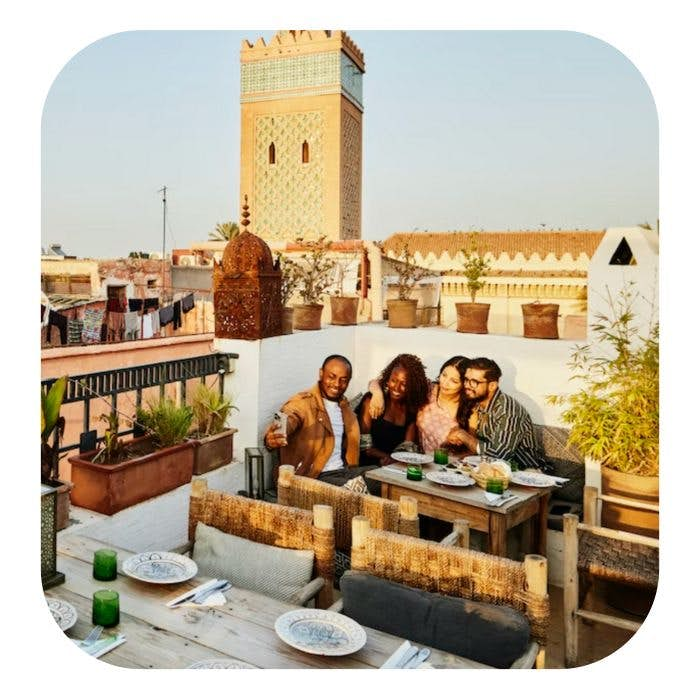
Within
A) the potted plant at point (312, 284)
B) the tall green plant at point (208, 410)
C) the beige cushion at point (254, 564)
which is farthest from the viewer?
the potted plant at point (312, 284)

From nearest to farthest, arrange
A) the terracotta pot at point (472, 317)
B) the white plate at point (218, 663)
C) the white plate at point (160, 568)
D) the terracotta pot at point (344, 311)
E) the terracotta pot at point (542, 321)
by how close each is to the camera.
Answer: the white plate at point (218, 663) → the white plate at point (160, 568) → the terracotta pot at point (542, 321) → the terracotta pot at point (472, 317) → the terracotta pot at point (344, 311)

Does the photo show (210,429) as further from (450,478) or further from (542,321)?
(542,321)

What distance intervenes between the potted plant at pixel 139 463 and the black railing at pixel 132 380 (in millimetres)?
63

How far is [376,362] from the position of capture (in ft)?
13.1

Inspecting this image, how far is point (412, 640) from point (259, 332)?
6.82ft

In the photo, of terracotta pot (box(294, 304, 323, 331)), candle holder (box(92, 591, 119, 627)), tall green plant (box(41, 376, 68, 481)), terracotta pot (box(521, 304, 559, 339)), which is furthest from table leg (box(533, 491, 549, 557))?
tall green plant (box(41, 376, 68, 481))

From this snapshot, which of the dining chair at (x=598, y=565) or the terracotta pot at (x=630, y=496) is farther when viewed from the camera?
the terracotta pot at (x=630, y=496)

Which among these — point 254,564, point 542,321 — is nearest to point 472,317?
point 542,321

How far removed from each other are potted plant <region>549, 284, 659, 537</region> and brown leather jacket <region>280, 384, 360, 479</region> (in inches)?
47.5

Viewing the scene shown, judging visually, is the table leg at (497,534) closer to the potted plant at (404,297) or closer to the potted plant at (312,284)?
the potted plant at (404,297)

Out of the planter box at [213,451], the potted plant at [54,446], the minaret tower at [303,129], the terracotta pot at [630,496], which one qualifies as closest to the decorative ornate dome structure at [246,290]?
the minaret tower at [303,129]

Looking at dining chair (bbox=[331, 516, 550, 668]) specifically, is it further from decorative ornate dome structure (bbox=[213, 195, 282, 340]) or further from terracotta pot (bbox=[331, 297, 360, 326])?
terracotta pot (bbox=[331, 297, 360, 326])

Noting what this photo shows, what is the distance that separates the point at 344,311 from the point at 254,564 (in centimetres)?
230

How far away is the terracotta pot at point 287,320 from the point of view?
3744 mm
